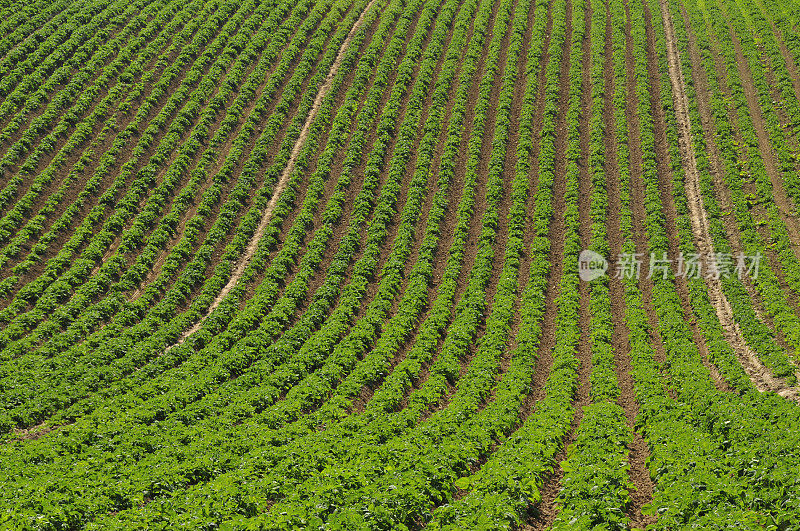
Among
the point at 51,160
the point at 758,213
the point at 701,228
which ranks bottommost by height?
the point at 51,160

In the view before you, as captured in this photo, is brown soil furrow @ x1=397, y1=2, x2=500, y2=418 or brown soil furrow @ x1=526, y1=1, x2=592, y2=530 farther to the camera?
brown soil furrow @ x1=397, y1=2, x2=500, y2=418

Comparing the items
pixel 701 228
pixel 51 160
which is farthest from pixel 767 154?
pixel 51 160

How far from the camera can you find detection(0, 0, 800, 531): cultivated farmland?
15.9m

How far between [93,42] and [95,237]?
25.0m

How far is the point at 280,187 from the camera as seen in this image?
123ft

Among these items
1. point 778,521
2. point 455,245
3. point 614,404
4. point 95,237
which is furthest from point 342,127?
point 778,521

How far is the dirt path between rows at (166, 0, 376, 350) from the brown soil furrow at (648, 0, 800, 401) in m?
21.7

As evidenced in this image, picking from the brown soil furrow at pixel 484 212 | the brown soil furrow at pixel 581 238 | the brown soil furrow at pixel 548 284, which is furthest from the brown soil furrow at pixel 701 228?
the brown soil furrow at pixel 484 212

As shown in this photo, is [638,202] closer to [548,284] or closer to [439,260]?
[548,284]

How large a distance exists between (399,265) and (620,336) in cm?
1067

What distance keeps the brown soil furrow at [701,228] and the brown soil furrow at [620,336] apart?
3.90 m

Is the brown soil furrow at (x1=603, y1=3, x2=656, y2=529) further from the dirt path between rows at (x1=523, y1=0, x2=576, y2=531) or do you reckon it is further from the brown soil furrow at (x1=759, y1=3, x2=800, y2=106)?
the brown soil furrow at (x1=759, y1=3, x2=800, y2=106)

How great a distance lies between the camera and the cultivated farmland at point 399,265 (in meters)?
15.9

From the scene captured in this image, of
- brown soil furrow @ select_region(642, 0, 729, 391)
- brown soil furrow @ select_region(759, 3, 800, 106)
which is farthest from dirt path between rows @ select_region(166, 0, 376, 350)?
brown soil furrow @ select_region(759, 3, 800, 106)
